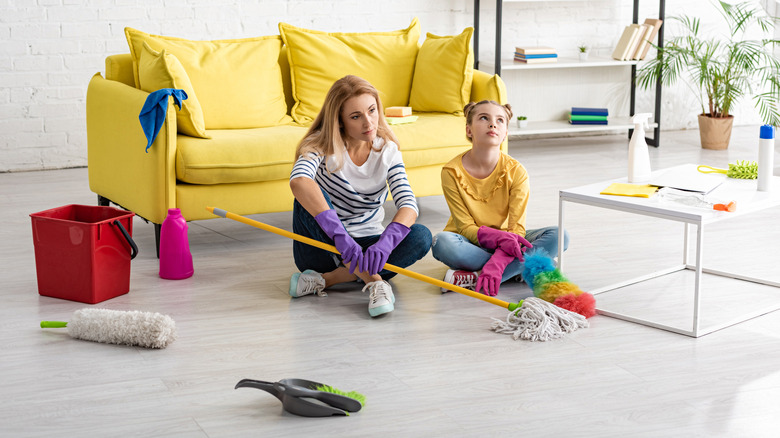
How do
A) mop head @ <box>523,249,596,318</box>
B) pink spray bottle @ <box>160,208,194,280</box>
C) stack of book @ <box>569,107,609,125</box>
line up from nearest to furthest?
mop head @ <box>523,249,596,318</box> → pink spray bottle @ <box>160,208,194,280</box> → stack of book @ <box>569,107,609,125</box>

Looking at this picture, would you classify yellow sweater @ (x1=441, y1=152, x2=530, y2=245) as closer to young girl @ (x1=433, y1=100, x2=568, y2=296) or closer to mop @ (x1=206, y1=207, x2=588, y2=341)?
young girl @ (x1=433, y1=100, x2=568, y2=296)

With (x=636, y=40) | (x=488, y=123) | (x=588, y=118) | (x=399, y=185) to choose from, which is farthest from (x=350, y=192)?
(x=636, y=40)

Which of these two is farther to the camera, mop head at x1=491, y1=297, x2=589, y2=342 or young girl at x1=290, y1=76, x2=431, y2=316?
young girl at x1=290, y1=76, x2=431, y2=316

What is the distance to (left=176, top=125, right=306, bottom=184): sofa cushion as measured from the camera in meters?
3.11

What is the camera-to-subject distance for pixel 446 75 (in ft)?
12.6

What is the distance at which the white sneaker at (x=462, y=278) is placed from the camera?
275 cm

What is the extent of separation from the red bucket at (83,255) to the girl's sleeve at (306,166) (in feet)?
1.79

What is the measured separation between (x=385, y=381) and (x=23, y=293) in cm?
134

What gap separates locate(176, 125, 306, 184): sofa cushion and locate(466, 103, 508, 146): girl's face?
0.79 m

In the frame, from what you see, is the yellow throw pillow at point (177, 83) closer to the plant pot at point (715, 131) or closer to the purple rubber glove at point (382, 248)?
the purple rubber glove at point (382, 248)

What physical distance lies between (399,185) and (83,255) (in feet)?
3.19

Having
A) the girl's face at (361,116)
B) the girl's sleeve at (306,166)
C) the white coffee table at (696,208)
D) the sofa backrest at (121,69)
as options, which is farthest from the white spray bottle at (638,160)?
the sofa backrest at (121,69)

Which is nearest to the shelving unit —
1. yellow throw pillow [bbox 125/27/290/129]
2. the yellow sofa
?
the yellow sofa

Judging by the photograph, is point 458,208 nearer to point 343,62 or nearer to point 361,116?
point 361,116
